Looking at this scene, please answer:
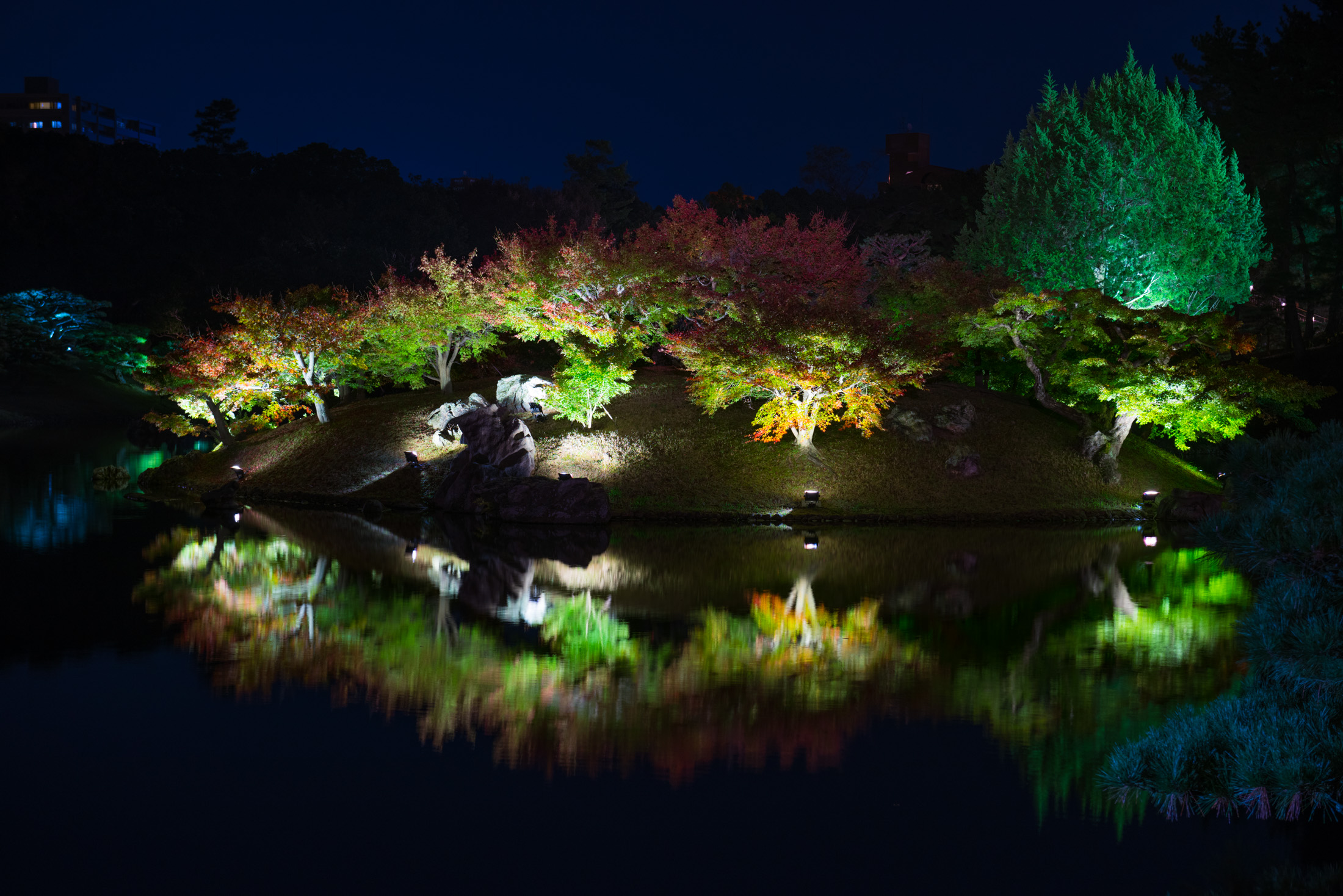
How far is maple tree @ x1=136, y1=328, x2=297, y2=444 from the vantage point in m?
28.5

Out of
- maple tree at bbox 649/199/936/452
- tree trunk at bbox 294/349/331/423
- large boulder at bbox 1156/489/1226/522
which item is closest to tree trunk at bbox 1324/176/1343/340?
large boulder at bbox 1156/489/1226/522

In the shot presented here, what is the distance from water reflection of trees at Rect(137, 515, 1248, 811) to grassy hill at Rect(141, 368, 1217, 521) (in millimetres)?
7699

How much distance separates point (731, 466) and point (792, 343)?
11.0 feet

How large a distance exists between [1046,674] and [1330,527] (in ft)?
15.3

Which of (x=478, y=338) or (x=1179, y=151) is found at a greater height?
(x=1179, y=151)

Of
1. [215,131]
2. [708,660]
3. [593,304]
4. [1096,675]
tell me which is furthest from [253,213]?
[1096,675]

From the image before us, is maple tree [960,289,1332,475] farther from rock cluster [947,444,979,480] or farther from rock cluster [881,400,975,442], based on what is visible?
rock cluster [947,444,979,480]

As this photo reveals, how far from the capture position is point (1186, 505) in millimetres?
22922

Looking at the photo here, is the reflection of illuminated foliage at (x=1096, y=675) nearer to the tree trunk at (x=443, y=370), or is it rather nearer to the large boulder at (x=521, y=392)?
the large boulder at (x=521, y=392)

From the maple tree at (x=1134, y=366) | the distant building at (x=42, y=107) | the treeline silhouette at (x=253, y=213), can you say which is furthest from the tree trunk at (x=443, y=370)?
the distant building at (x=42, y=107)

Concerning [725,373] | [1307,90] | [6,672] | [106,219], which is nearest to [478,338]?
[725,373]

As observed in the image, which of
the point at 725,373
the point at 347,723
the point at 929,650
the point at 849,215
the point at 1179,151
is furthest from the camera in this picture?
the point at 849,215

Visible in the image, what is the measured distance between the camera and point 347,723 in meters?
8.64

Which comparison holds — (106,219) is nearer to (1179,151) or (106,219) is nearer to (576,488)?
(576,488)
